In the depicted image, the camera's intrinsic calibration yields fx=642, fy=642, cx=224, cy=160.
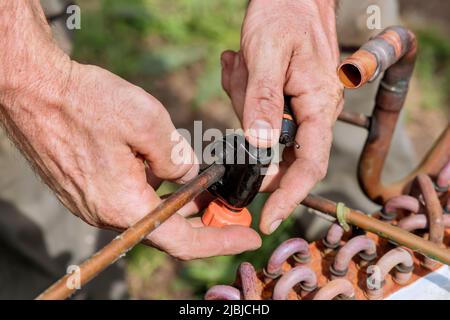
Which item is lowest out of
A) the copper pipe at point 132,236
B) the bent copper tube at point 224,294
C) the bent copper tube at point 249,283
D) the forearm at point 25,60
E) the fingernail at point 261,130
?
the bent copper tube at point 224,294

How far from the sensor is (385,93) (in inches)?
66.4

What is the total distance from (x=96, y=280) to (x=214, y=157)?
4.63ft

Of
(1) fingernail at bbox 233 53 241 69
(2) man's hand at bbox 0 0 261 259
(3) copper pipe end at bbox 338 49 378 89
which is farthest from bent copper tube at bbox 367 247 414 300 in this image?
(1) fingernail at bbox 233 53 241 69

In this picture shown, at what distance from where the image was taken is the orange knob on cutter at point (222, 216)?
137cm

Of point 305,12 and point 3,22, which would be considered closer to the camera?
point 3,22

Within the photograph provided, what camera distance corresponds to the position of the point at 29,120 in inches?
52.7

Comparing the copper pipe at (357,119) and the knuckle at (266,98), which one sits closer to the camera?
the knuckle at (266,98)

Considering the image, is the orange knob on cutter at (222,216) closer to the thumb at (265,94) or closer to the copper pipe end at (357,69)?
the thumb at (265,94)

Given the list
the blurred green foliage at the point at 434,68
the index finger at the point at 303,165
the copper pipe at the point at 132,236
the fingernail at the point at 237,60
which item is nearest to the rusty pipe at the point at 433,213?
the index finger at the point at 303,165

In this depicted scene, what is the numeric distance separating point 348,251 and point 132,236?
0.46 meters

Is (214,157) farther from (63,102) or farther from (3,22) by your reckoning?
(3,22)

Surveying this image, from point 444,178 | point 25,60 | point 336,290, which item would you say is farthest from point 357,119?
point 25,60

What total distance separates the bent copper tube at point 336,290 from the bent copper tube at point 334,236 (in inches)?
6.0
